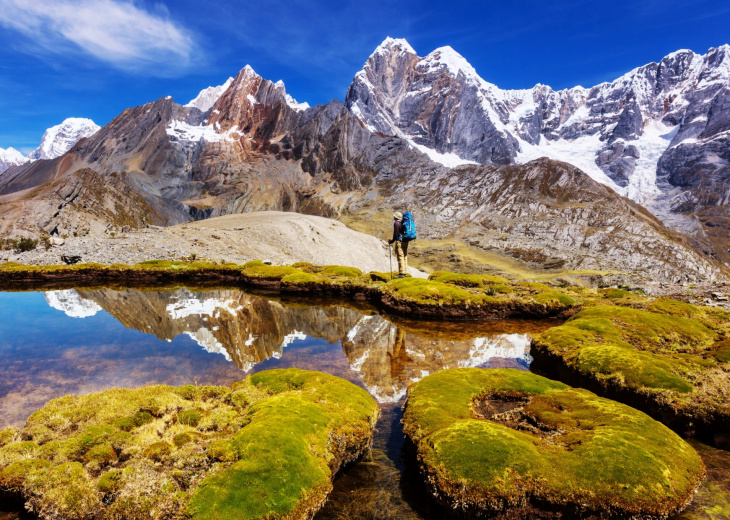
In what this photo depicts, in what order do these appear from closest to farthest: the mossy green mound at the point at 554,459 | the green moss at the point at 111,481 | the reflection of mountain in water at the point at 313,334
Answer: the green moss at the point at 111,481 < the mossy green mound at the point at 554,459 < the reflection of mountain in water at the point at 313,334

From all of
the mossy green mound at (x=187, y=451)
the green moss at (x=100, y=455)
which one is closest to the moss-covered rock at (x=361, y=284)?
the mossy green mound at (x=187, y=451)

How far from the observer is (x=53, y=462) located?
759 centimetres

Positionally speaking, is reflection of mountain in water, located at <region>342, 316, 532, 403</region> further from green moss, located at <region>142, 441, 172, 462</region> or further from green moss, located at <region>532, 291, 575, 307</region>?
green moss, located at <region>142, 441, 172, 462</region>

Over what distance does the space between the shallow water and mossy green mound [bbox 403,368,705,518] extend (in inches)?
30.9

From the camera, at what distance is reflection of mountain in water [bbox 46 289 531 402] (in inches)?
640

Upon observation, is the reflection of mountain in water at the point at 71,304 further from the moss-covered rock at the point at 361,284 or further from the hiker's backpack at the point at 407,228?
the hiker's backpack at the point at 407,228

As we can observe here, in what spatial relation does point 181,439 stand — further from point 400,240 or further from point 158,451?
point 400,240

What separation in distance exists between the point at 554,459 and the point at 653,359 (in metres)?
7.89

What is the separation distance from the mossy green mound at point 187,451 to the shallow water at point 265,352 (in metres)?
0.89

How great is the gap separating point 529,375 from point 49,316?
2862 centimetres

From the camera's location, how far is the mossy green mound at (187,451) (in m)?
6.59

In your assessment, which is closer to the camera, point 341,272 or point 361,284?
point 361,284

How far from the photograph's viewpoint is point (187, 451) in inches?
310

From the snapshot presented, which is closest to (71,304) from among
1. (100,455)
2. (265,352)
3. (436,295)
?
(265,352)
